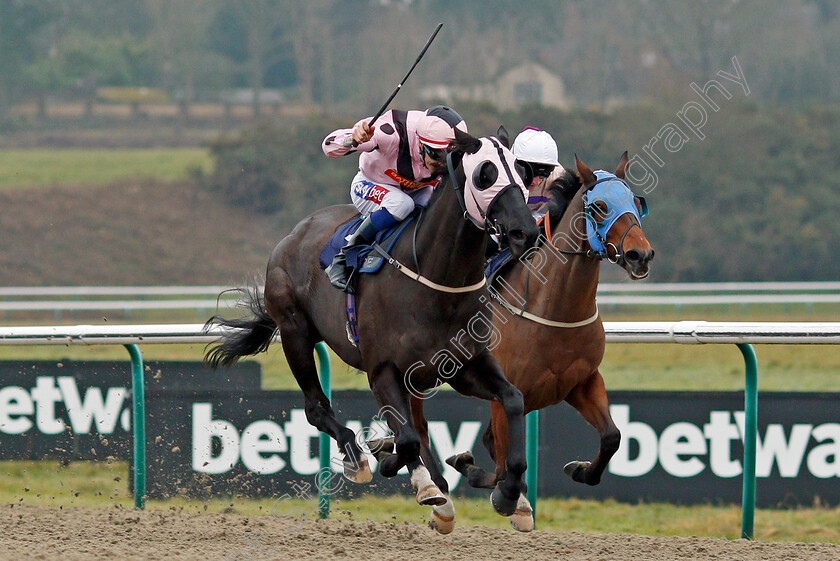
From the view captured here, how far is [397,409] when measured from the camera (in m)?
4.21

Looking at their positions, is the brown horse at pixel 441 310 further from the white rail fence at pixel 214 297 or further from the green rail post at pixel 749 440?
the white rail fence at pixel 214 297

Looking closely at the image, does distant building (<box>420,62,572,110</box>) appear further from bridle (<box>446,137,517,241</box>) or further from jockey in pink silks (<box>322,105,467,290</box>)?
bridle (<box>446,137,517,241</box>)

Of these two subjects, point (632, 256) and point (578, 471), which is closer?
point (632, 256)

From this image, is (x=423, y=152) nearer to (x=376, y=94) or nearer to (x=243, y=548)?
(x=243, y=548)

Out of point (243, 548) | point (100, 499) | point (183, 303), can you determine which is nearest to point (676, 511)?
point (243, 548)

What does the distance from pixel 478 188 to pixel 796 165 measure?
23.4 metres

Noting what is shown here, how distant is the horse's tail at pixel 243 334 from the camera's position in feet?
18.2

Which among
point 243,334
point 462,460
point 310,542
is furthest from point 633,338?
point 243,334

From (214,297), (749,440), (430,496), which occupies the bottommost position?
(430,496)

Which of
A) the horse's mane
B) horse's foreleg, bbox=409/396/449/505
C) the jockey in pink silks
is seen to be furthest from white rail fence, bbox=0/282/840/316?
the jockey in pink silks

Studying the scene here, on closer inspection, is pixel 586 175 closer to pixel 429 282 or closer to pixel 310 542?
pixel 429 282

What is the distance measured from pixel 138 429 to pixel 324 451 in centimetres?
98

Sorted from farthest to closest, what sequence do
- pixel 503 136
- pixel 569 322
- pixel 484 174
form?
pixel 569 322
pixel 503 136
pixel 484 174

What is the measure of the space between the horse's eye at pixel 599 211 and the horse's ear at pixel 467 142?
846mm
